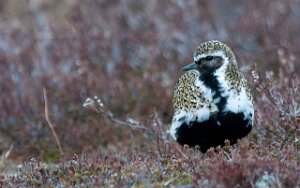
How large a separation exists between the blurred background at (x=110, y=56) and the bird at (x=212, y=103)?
1.39 m

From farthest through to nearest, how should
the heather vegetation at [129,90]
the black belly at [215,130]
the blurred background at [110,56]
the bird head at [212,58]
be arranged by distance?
the blurred background at [110,56], the bird head at [212,58], the black belly at [215,130], the heather vegetation at [129,90]

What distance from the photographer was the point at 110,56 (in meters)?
9.62

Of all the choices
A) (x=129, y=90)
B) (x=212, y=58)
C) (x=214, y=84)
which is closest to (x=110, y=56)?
(x=129, y=90)

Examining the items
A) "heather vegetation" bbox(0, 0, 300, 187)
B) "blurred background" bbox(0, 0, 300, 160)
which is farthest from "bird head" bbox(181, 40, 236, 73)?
"blurred background" bbox(0, 0, 300, 160)

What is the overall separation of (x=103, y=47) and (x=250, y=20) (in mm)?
1961

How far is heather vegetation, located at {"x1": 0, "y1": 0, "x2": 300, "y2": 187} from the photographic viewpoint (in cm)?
549

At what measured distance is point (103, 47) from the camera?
31.5 feet

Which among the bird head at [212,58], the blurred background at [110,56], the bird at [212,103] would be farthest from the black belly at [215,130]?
the blurred background at [110,56]

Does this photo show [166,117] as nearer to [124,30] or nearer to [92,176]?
[124,30]

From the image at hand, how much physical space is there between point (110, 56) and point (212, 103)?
3.71 metres

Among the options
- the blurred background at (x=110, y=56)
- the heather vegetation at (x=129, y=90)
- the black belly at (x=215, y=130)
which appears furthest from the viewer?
the blurred background at (x=110, y=56)

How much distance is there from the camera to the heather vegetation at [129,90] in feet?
18.0

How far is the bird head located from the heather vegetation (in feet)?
0.90

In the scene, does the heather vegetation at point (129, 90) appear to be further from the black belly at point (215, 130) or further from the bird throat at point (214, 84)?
the bird throat at point (214, 84)
